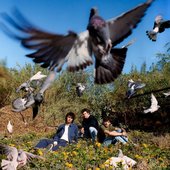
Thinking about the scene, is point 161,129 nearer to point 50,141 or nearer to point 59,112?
point 59,112

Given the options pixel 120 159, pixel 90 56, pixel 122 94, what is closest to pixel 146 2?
pixel 90 56

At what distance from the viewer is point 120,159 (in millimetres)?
4789

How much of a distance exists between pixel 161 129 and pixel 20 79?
20.8ft

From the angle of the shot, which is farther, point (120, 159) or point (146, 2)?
point (120, 159)

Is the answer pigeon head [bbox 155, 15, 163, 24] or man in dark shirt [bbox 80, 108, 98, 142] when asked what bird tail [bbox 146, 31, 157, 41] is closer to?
pigeon head [bbox 155, 15, 163, 24]

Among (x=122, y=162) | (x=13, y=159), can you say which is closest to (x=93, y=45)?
(x=13, y=159)

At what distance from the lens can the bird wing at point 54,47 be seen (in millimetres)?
1568

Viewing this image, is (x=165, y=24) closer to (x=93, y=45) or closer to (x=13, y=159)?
(x=93, y=45)

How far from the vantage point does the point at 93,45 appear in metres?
1.95

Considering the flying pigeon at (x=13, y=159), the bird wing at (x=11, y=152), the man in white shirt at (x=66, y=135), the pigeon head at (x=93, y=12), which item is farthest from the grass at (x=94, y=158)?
the pigeon head at (x=93, y=12)

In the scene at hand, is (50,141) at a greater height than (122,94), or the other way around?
(122,94)

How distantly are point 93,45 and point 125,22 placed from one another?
223mm

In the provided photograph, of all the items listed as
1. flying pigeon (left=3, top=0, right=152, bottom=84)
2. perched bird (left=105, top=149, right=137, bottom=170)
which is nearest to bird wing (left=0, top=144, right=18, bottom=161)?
perched bird (left=105, top=149, right=137, bottom=170)

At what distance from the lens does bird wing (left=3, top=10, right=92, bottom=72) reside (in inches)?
61.7
